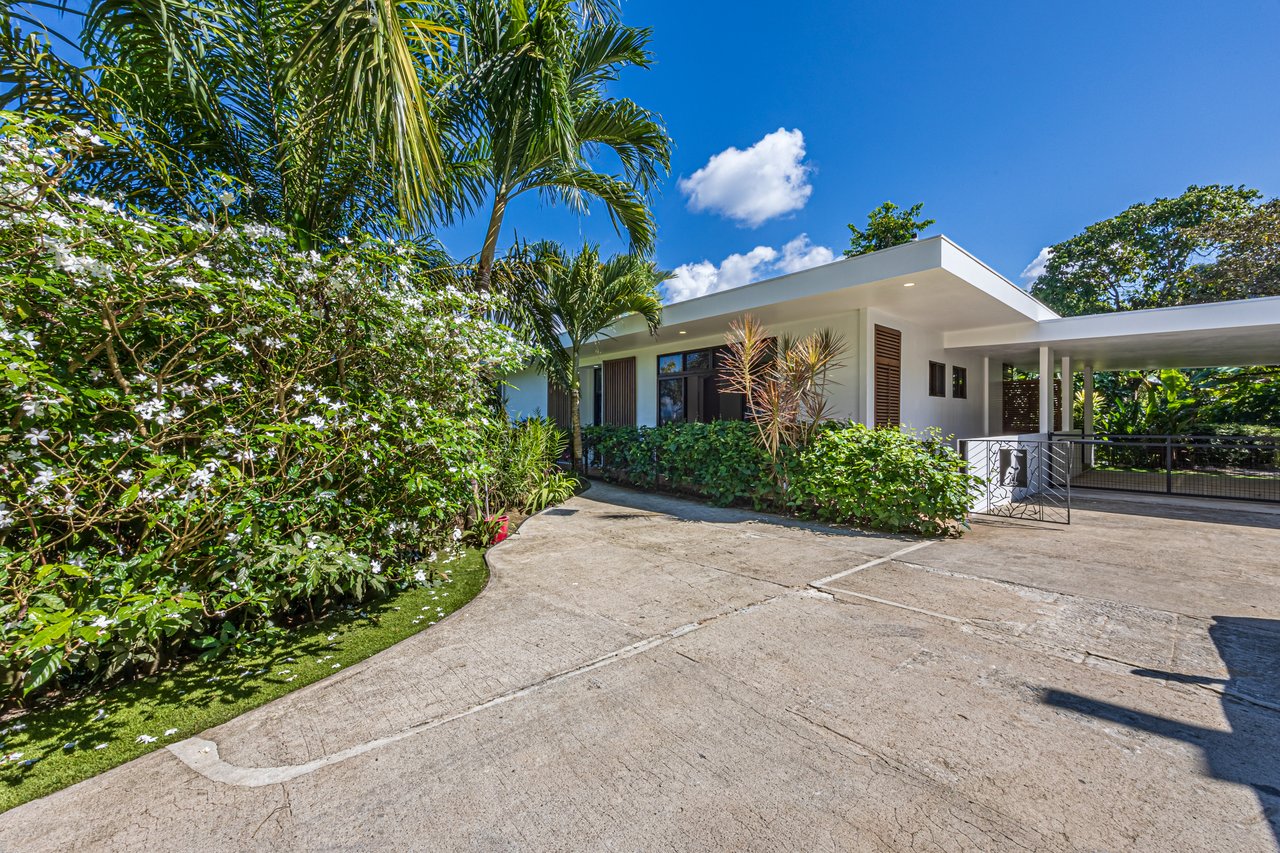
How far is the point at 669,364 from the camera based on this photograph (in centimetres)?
1137

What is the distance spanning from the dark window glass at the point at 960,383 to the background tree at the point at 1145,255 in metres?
13.5

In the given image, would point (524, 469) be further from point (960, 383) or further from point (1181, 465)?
point (1181, 465)

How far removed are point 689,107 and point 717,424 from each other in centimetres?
611

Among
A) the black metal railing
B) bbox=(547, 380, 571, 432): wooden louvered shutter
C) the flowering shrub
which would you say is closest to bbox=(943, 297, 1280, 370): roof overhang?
the black metal railing

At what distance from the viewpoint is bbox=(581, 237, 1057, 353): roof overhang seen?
6.26 metres

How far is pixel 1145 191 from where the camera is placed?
19.7m

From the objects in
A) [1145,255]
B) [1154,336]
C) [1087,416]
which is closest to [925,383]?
[1154,336]

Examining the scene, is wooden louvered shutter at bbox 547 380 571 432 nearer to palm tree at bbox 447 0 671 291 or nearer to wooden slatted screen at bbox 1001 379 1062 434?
palm tree at bbox 447 0 671 291

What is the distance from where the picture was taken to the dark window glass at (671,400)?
11047mm

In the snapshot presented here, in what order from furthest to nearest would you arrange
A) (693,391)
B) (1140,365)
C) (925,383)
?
(1140,365)
(693,391)
(925,383)

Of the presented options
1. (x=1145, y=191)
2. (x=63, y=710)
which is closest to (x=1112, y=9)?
(x=63, y=710)

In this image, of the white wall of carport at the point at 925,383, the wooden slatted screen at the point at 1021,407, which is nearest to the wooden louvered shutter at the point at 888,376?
the white wall of carport at the point at 925,383

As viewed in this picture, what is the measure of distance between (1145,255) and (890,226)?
10.3m

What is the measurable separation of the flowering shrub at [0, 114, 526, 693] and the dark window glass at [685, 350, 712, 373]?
7.39m
